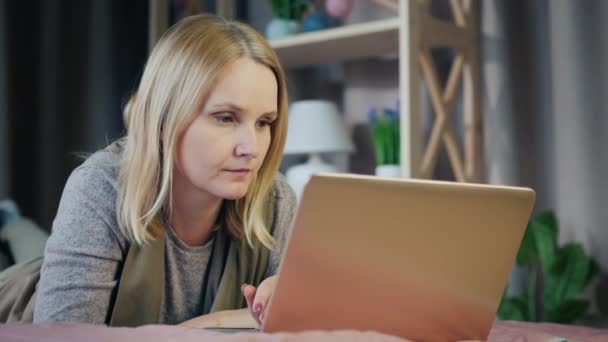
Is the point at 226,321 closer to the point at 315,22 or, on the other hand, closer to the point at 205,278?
the point at 205,278

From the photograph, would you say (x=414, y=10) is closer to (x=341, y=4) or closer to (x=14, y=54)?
(x=341, y=4)

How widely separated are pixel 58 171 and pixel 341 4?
1.20 m

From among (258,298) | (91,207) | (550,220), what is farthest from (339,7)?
(258,298)

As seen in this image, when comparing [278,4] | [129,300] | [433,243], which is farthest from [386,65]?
[433,243]

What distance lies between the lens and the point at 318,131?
213cm

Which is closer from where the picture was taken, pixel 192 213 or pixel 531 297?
pixel 192 213

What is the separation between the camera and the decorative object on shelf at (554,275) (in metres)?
1.70

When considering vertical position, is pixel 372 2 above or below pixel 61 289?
above

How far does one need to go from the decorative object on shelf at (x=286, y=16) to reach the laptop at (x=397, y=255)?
1522 mm

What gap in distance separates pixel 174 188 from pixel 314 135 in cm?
106

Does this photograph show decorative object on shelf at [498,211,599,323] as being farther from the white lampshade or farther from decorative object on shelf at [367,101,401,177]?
the white lampshade

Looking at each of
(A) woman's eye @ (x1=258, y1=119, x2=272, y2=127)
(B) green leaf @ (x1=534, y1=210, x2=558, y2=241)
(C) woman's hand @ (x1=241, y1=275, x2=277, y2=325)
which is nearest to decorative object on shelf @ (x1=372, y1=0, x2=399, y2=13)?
(B) green leaf @ (x1=534, y1=210, x2=558, y2=241)

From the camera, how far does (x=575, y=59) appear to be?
1.87 metres

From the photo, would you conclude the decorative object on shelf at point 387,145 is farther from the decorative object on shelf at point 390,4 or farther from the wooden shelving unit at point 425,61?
the decorative object on shelf at point 390,4
